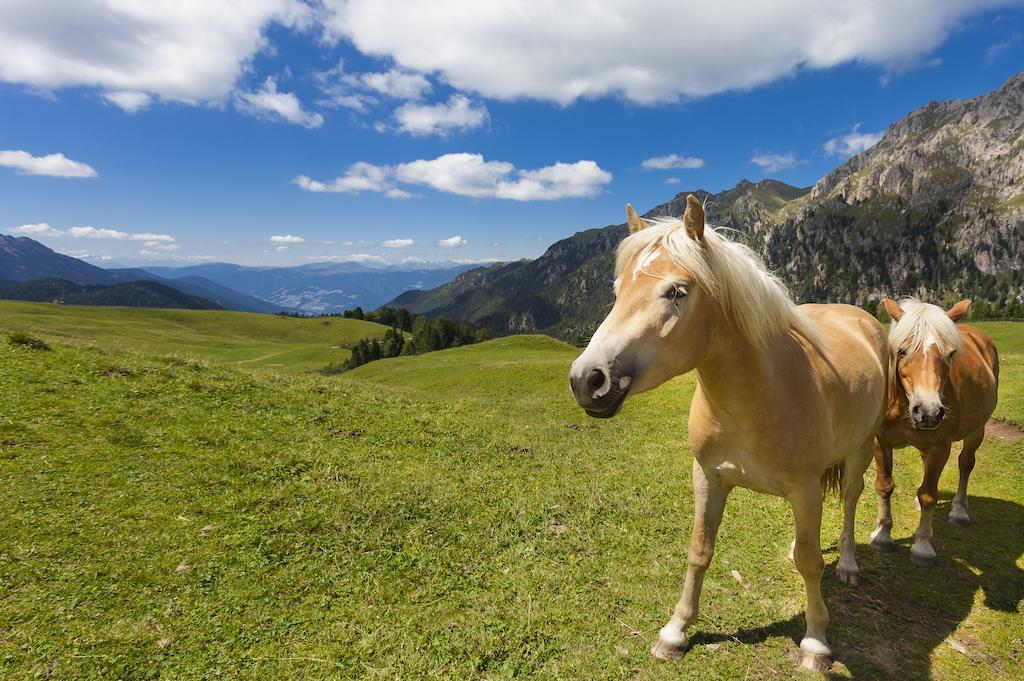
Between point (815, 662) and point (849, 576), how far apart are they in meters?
2.17

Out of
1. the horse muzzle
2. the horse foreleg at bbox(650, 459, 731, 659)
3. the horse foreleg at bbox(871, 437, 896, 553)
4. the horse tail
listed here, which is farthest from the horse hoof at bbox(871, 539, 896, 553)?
the horse muzzle

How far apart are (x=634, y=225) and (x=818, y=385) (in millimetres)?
2408

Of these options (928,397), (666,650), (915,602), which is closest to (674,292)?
(666,650)

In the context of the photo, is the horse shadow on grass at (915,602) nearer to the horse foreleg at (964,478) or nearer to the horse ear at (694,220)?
the horse foreleg at (964,478)

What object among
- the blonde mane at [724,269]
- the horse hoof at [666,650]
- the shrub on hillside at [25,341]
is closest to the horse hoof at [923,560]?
the horse hoof at [666,650]

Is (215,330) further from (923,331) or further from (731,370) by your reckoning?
(923,331)

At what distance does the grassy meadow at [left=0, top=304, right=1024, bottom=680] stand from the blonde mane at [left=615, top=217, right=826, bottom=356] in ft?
12.3

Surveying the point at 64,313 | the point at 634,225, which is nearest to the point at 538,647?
the point at 634,225

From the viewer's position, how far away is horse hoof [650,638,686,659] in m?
4.91

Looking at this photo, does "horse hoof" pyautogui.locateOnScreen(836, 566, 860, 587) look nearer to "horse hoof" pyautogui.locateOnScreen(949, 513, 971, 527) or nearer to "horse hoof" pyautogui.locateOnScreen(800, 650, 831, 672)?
"horse hoof" pyautogui.locateOnScreen(800, 650, 831, 672)

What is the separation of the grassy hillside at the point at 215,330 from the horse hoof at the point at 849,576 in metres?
66.5

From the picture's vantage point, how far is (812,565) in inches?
183

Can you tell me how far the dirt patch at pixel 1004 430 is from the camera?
41.1 ft

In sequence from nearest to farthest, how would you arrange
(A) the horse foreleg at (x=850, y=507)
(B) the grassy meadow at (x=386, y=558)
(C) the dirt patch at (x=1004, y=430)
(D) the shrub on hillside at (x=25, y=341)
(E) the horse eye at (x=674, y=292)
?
(E) the horse eye at (x=674, y=292) → (B) the grassy meadow at (x=386, y=558) → (A) the horse foreleg at (x=850, y=507) → (D) the shrub on hillside at (x=25, y=341) → (C) the dirt patch at (x=1004, y=430)
